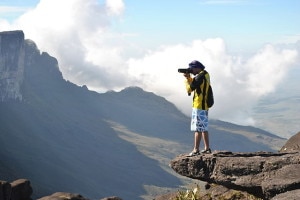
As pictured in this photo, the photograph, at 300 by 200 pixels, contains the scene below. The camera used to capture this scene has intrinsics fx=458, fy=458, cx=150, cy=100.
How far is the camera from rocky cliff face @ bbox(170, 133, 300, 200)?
861 inches

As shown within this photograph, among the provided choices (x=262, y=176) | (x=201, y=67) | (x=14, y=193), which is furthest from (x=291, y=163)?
(x=14, y=193)

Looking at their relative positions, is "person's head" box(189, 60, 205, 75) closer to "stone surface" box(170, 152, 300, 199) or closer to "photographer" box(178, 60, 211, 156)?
"photographer" box(178, 60, 211, 156)

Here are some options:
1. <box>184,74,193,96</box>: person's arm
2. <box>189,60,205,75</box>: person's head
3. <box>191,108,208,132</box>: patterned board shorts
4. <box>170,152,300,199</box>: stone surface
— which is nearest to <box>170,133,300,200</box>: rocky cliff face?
<box>170,152,300,199</box>: stone surface

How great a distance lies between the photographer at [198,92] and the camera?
25.9 meters

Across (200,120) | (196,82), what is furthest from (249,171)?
(196,82)

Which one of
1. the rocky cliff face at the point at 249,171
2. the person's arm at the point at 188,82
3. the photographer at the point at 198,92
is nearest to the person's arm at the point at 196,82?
the photographer at the point at 198,92

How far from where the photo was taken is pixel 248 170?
24.2m

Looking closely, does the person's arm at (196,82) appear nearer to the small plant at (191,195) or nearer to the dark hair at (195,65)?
the dark hair at (195,65)

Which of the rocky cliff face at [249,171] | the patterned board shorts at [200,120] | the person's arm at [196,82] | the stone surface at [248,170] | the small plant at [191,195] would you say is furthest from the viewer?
the small plant at [191,195]

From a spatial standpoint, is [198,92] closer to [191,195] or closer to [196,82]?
[196,82]

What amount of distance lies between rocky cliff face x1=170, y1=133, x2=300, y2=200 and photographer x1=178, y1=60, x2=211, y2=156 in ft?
5.46

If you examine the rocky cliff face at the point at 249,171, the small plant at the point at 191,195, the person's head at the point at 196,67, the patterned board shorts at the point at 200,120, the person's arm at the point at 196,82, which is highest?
the person's head at the point at 196,67

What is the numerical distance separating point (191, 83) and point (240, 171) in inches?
218

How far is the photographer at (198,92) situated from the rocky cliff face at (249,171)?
5.46 feet
